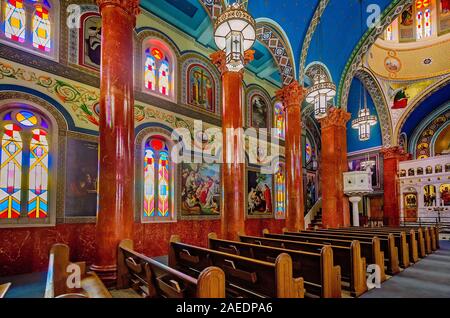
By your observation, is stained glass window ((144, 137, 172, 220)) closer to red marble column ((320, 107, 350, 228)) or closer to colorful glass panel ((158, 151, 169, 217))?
colorful glass panel ((158, 151, 169, 217))

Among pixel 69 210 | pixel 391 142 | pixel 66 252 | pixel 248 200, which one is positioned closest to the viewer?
pixel 66 252

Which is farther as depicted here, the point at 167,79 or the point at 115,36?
the point at 167,79

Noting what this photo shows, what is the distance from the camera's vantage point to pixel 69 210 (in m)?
6.44

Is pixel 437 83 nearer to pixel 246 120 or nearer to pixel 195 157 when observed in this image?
pixel 246 120

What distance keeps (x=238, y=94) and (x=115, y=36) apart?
325cm

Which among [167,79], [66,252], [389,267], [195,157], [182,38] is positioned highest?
[182,38]

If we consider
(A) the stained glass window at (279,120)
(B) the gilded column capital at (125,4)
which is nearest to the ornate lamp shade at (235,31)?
(B) the gilded column capital at (125,4)

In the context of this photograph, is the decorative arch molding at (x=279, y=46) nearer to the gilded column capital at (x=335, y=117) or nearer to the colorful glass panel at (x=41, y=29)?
the gilded column capital at (x=335, y=117)

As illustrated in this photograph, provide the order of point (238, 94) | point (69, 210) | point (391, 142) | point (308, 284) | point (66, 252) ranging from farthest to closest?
point (391, 142) < point (238, 94) < point (69, 210) < point (308, 284) < point (66, 252)

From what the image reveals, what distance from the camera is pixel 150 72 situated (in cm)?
883

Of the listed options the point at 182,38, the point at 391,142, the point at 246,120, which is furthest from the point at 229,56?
the point at 391,142

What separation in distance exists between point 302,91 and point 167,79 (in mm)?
4624

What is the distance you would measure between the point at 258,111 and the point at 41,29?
8.66 meters

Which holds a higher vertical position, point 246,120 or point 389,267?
point 246,120
